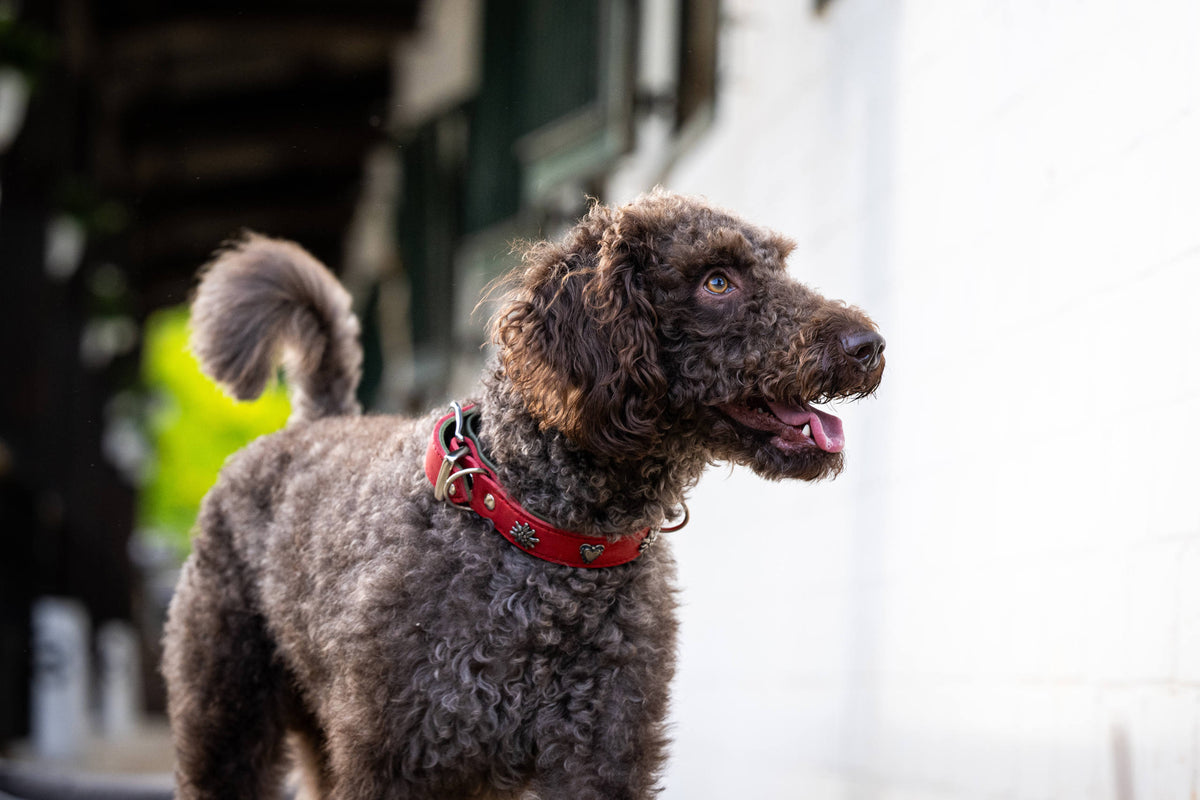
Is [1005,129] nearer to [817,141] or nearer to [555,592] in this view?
[817,141]

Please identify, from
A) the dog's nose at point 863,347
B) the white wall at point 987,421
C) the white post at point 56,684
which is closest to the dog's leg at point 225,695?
the dog's nose at point 863,347

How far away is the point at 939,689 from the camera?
3.91 metres

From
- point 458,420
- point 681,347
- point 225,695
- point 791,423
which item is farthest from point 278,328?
point 791,423

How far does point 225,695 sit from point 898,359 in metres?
2.33

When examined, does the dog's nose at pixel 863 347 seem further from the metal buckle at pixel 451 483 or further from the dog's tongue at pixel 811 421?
the metal buckle at pixel 451 483

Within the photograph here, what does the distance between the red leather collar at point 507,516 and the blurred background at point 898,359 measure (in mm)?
472

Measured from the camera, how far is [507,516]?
9.11 ft

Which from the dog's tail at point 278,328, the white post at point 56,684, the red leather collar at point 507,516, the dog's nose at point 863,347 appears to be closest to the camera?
the dog's nose at point 863,347

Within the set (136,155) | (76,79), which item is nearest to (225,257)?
(76,79)

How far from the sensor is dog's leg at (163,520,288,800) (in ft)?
11.6

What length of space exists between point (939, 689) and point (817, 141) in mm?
2154

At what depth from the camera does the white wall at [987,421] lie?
294 centimetres

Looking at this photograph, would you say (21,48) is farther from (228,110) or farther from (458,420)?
(228,110)

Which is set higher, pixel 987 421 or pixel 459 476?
pixel 987 421
